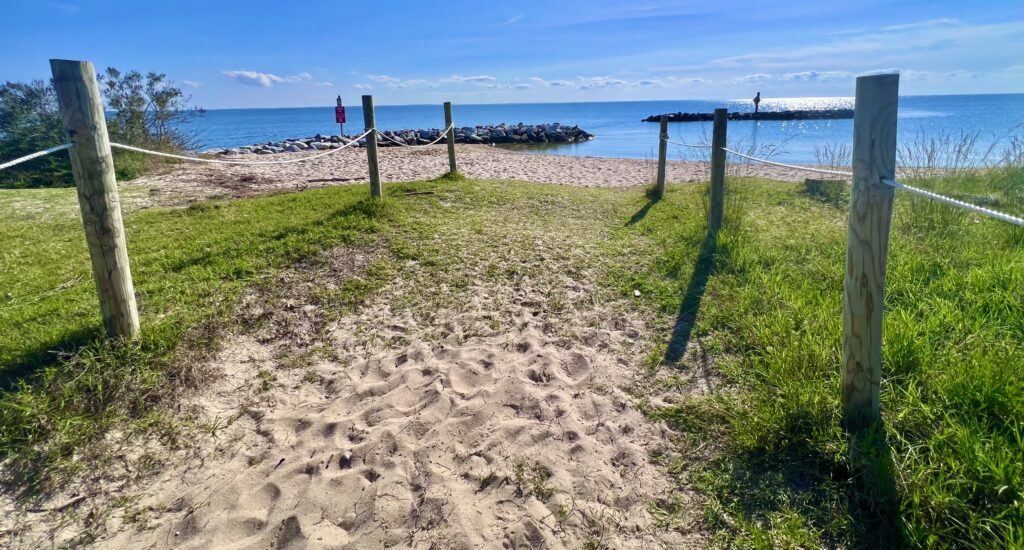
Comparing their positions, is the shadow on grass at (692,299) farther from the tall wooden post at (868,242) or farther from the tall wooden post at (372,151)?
the tall wooden post at (372,151)

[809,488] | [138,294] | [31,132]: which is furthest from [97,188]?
[31,132]

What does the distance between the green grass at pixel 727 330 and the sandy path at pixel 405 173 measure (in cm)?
297

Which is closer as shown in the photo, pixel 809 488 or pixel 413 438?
pixel 809 488

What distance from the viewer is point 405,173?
13.2 m

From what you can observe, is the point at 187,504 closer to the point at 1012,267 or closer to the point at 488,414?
the point at 488,414

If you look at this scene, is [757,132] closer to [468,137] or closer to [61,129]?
[468,137]

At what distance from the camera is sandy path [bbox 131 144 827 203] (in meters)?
10.5

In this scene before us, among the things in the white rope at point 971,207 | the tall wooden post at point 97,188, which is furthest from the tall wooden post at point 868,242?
the tall wooden post at point 97,188

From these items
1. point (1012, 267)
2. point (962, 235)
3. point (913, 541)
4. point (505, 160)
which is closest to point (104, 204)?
point (913, 541)

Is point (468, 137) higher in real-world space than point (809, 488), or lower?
higher

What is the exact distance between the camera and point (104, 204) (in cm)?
330

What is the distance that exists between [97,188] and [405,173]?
10.1 metres

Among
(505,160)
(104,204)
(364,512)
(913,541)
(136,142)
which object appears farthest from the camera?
(505,160)

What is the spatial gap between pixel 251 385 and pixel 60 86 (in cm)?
196
